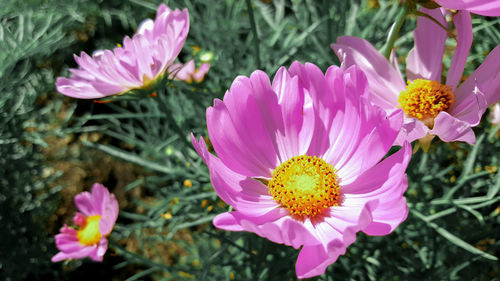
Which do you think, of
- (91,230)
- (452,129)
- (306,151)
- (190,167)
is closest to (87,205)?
(91,230)

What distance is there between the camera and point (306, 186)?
60 cm

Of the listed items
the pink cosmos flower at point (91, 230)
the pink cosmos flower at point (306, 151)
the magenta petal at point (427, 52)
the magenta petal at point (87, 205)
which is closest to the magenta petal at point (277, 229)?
the pink cosmos flower at point (306, 151)

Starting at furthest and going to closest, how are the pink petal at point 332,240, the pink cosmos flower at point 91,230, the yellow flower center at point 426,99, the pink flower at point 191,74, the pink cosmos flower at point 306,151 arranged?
the pink flower at point 191,74 → the pink cosmos flower at point 91,230 → the yellow flower center at point 426,99 → the pink cosmos flower at point 306,151 → the pink petal at point 332,240

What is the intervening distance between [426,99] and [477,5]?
159 mm

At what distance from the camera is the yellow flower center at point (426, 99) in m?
0.62

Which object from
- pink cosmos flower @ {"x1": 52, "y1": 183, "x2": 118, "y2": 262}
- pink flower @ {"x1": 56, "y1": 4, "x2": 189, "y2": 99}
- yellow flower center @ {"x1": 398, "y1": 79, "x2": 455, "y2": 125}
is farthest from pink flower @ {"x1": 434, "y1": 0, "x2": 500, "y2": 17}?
pink cosmos flower @ {"x1": 52, "y1": 183, "x2": 118, "y2": 262}

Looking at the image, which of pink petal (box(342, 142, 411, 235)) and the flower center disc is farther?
the flower center disc

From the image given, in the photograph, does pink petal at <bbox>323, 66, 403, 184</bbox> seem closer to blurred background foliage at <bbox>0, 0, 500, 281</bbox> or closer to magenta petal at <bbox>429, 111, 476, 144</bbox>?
magenta petal at <bbox>429, 111, 476, 144</bbox>

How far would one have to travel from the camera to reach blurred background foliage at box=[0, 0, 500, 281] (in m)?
0.94

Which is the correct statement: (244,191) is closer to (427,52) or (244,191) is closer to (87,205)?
(427,52)

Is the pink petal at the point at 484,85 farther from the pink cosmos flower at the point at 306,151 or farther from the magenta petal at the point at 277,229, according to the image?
the magenta petal at the point at 277,229

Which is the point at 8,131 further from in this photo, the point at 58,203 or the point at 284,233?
the point at 284,233

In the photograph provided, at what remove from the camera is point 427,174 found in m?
1.09

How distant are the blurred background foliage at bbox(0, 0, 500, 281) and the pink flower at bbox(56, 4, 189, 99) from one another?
0.09m
